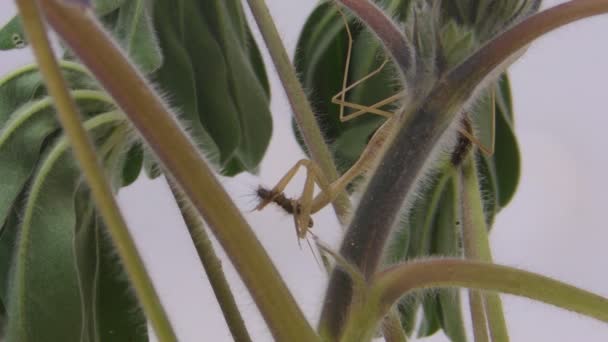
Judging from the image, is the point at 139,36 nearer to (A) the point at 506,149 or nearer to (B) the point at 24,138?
(B) the point at 24,138

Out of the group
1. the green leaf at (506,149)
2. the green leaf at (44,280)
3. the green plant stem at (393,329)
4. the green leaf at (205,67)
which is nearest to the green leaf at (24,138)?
the green leaf at (44,280)

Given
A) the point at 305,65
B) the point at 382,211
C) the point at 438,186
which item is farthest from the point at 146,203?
the point at 382,211

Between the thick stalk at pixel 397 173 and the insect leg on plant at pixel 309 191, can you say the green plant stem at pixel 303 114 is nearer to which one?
the insect leg on plant at pixel 309 191

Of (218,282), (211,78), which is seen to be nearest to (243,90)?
(211,78)

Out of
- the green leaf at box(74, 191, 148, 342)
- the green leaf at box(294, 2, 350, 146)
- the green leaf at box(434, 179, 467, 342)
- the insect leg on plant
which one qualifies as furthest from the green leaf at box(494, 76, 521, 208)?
the green leaf at box(74, 191, 148, 342)

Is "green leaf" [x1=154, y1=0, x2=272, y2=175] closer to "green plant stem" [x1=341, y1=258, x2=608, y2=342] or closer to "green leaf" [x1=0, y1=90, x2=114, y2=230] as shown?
"green leaf" [x1=0, y1=90, x2=114, y2=230]
